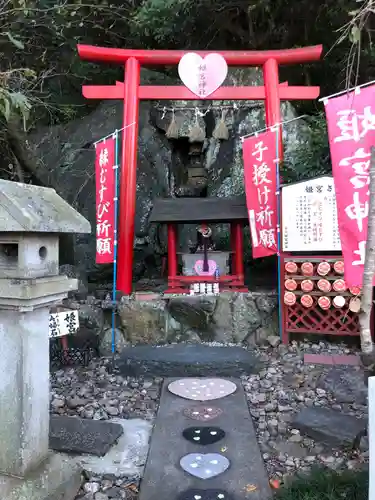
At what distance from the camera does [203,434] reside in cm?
455

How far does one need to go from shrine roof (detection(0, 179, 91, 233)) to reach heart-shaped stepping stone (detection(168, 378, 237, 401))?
3.17 metres

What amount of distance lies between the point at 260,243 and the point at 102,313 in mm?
3358

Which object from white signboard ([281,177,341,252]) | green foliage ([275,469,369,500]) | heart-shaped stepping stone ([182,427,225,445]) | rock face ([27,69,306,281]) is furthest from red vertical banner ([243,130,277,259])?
green foliage ([275,469,369,500])

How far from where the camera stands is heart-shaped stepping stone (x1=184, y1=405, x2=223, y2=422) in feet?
16.2

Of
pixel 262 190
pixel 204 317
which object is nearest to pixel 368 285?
pixel 262 190

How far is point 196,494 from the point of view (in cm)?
349

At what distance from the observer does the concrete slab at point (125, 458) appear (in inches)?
154

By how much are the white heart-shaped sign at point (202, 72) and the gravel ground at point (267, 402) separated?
210 inches

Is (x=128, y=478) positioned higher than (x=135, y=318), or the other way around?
(x=135, y=318)

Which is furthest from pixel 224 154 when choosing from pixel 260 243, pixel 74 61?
pixel 260 243

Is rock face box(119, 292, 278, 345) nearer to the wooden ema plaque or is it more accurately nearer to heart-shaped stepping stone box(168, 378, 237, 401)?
the wooden ema plaque

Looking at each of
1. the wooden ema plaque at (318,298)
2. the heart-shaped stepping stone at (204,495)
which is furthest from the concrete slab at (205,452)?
the wooden ema plaque at (318,298)

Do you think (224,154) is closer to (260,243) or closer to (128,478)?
(260,243)

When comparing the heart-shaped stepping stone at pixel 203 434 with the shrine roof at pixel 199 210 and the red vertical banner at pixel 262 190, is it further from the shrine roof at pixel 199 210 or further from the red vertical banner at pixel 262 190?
the shrine roof at pixel 199 210
